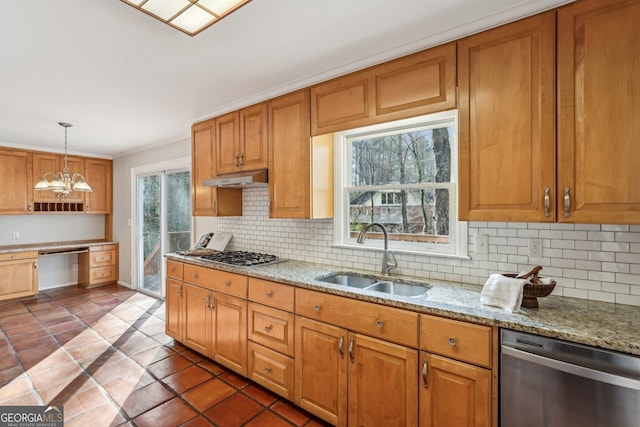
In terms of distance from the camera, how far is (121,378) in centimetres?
266

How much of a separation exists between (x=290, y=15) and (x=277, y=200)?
1.43 meters

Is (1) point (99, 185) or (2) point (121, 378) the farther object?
(1) point (99, 185)

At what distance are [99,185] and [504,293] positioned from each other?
6671 mm

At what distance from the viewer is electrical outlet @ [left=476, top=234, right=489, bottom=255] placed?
80.3 inches

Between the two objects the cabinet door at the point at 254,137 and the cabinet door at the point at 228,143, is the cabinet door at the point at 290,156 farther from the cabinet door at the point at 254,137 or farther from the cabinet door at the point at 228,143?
the cabinet door at the point at 228,143

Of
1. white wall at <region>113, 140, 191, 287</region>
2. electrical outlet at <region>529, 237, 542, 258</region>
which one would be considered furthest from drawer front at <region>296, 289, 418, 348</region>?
white wall at <region>113, 140, 191, 287</region>

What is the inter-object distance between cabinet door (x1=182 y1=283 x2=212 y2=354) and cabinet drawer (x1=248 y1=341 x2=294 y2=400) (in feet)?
2.01

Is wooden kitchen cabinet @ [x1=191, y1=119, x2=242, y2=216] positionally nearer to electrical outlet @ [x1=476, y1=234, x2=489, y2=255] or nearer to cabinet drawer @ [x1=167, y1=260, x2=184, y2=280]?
cabinet drawer @ [x1=167, y1=260, x2=184, y2=280]

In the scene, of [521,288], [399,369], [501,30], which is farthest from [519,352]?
[501,30]

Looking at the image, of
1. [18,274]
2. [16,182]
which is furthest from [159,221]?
[16,182]

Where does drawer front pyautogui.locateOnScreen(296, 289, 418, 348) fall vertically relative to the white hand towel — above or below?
below

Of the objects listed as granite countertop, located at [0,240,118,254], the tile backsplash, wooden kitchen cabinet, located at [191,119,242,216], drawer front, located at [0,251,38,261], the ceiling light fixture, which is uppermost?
the ceiling light fixture

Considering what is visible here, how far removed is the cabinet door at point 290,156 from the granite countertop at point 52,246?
4508 mm

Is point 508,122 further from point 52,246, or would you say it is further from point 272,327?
point 52,246
